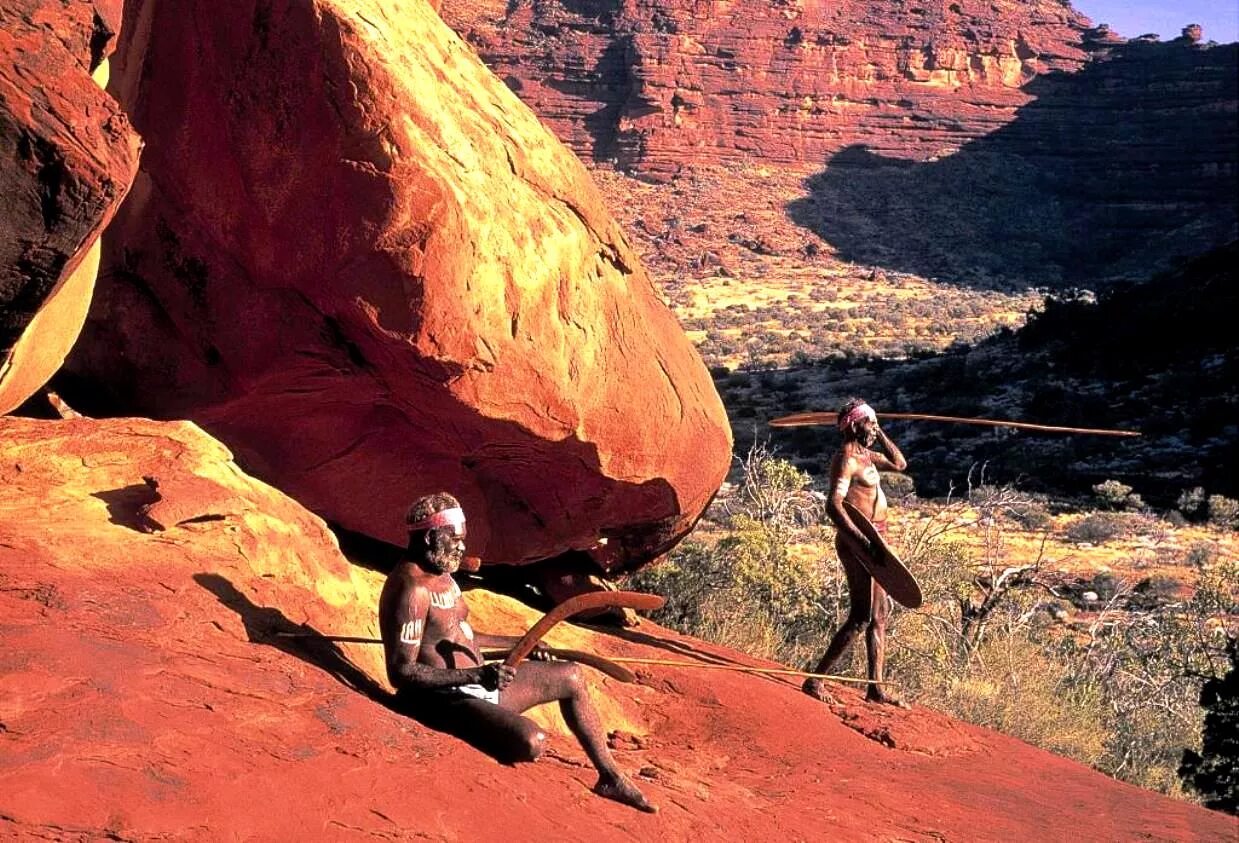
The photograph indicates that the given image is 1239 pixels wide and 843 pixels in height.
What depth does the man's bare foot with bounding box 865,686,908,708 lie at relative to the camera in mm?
7367

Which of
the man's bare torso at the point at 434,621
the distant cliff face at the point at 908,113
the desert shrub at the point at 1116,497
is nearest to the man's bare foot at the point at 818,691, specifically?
the man's bare torso at the point at 434,621

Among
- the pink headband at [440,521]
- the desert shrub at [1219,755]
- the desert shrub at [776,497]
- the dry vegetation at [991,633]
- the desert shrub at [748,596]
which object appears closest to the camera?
the pink headband at [440,521]

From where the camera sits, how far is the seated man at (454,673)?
4.39 metres

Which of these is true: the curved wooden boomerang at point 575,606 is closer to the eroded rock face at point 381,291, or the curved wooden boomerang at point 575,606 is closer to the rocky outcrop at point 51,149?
the eroded rock face at point 381,291

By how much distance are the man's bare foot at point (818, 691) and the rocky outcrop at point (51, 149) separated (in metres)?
4.51

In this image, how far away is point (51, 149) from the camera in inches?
161

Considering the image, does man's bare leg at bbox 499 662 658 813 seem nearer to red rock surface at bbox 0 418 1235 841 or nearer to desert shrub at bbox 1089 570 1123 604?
red rock surface at bbox 0 418 1235 841

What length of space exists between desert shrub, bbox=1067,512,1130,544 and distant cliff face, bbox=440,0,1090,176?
49.0 m

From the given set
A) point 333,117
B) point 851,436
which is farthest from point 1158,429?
point 333,117

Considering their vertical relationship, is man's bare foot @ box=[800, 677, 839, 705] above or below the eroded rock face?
below

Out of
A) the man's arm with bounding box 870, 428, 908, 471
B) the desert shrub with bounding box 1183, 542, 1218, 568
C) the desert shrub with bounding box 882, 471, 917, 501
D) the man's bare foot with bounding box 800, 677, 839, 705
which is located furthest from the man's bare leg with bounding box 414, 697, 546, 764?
the desert shrub with bounding box 882, 471, 917, 501

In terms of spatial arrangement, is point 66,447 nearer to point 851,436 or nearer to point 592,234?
point 592,234

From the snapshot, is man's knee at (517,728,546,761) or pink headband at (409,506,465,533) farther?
pink headband at (409,506,465,533)

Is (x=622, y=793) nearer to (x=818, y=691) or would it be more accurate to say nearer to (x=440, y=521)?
(x=440, y=521)
